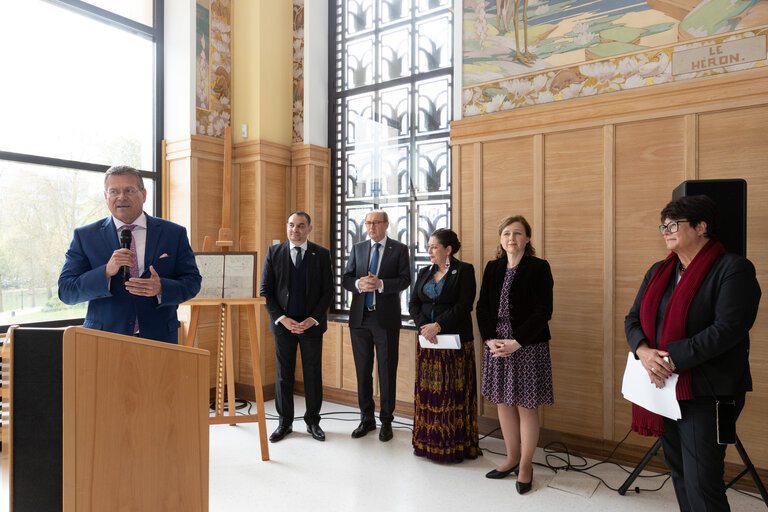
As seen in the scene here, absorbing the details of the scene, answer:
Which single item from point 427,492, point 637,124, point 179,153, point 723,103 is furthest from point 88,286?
point 723,103

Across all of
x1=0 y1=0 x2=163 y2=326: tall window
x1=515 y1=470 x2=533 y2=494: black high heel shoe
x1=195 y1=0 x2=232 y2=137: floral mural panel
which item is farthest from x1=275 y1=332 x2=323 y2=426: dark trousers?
x1=195 y1=0 x2=232 y2=137: floral mural panel

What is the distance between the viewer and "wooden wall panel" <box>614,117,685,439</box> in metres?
3.24

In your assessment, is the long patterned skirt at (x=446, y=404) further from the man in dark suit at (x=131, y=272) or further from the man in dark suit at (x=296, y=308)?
the man in dark suit at (x=131, y=272)

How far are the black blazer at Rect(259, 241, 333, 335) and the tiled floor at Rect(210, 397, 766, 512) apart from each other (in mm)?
917

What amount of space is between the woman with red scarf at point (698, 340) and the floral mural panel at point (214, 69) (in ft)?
13.6

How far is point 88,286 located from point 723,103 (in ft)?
12.0

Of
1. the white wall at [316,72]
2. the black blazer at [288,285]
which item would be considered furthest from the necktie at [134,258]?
the white wall at [316,72]

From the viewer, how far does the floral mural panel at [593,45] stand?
3086 mm

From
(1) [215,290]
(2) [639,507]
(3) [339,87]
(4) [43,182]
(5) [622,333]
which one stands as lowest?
(2) [639,507]

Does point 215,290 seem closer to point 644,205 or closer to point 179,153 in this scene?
point 179,153

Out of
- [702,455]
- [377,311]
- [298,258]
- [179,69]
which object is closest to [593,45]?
[377,311]

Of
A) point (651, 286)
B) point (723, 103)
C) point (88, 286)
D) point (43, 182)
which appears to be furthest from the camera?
point (43, 182)

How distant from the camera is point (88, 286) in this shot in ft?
6.97

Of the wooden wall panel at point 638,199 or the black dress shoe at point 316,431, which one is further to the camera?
the black dress shoe at point 316,431
